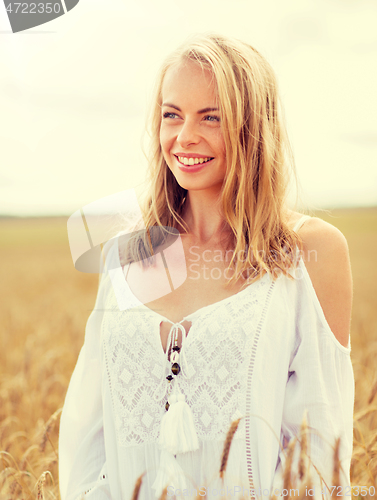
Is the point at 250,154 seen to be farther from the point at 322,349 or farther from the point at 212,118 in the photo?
the point at 322,349

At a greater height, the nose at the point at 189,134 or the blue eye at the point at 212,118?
the blue eye at the point at 212,118

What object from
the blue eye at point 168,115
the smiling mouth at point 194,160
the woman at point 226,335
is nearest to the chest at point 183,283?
the woman at point 226,335

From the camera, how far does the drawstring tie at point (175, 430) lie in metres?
1.05

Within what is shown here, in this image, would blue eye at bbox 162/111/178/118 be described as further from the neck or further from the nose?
the neck

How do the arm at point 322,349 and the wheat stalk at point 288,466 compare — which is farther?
the arm at point 322,349

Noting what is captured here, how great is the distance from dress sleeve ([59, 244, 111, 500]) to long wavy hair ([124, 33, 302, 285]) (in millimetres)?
446

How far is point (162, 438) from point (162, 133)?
784mm

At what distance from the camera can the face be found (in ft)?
3.69

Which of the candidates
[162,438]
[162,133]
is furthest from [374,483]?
[162,133]

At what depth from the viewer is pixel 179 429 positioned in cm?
104

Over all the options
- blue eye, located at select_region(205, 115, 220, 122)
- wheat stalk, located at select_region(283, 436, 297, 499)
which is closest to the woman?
blue eye, located at select_region(205, 115, 220, 122)

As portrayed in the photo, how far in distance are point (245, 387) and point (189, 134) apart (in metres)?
0.63

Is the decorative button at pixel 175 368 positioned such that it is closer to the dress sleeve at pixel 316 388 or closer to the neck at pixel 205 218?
the dress sleeve at pixel 316 388

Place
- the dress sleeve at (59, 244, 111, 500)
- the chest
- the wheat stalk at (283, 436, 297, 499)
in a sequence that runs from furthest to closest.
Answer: the dress sleeve at (59, 244, 111, 500)
the chest
the wheat stalk at (283, 436, 297, 499)
